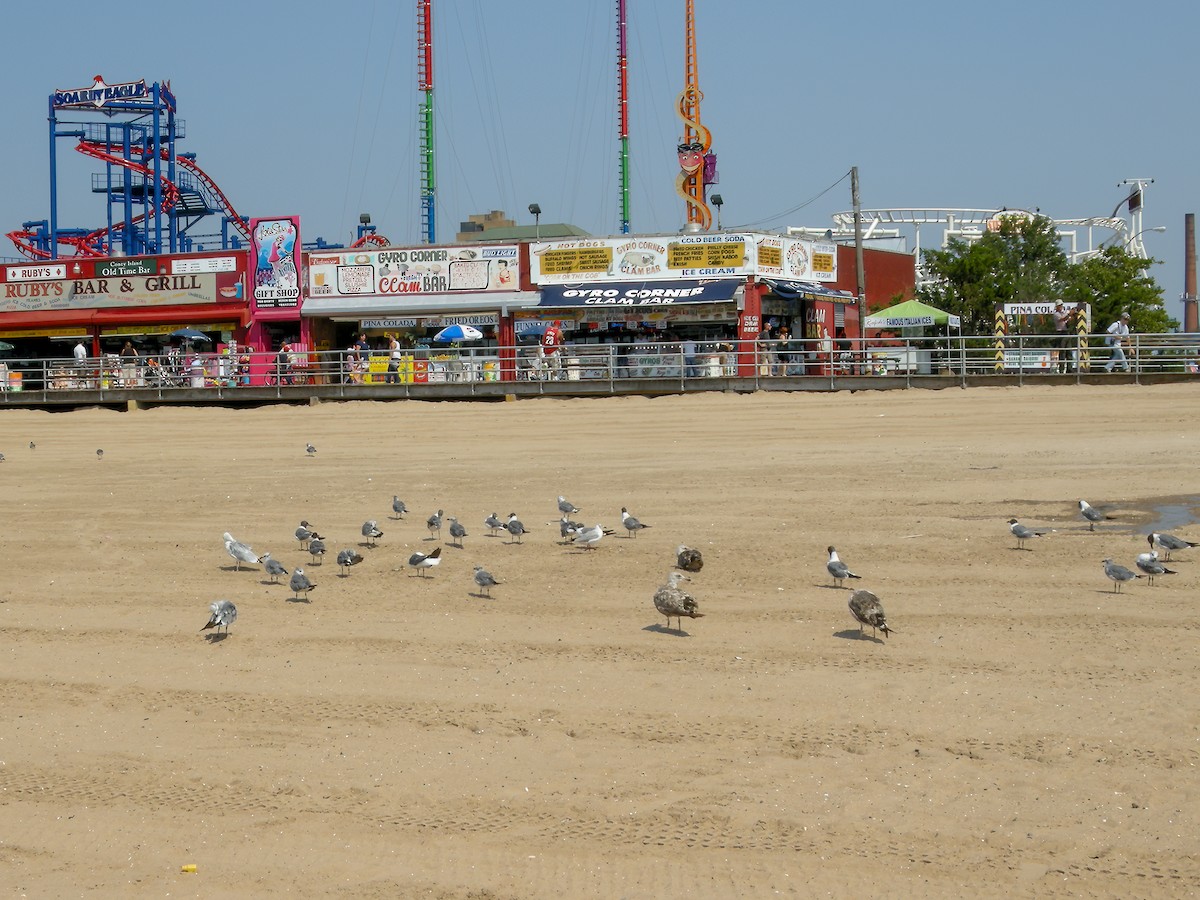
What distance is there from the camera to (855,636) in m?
10.7

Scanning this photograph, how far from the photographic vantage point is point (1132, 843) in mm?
7043

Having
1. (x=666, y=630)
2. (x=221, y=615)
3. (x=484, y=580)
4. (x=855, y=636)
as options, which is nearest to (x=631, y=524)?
(x=484, y=580)

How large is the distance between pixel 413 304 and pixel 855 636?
31260 millimetres

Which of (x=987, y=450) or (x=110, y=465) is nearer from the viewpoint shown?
(x=987, y=450)

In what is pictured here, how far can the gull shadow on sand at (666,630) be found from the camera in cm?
1095

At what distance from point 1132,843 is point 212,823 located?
477 centimetres

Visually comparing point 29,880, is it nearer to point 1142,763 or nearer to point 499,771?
point 499,771

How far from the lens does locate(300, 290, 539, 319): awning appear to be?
39.6m

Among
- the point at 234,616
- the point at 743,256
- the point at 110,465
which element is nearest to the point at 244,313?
the point at 743,256

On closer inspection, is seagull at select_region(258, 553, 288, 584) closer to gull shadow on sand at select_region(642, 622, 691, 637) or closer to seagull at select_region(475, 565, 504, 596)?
seagull at select_region(475, 565, 504, 596)

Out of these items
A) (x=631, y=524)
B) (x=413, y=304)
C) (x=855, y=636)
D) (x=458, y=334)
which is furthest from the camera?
(x=413, y=304)

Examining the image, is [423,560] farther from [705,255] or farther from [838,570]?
[705,255]

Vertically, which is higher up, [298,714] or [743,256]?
[743,256]

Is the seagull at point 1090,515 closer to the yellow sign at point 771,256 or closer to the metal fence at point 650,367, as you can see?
the metal fence at point 650,367
